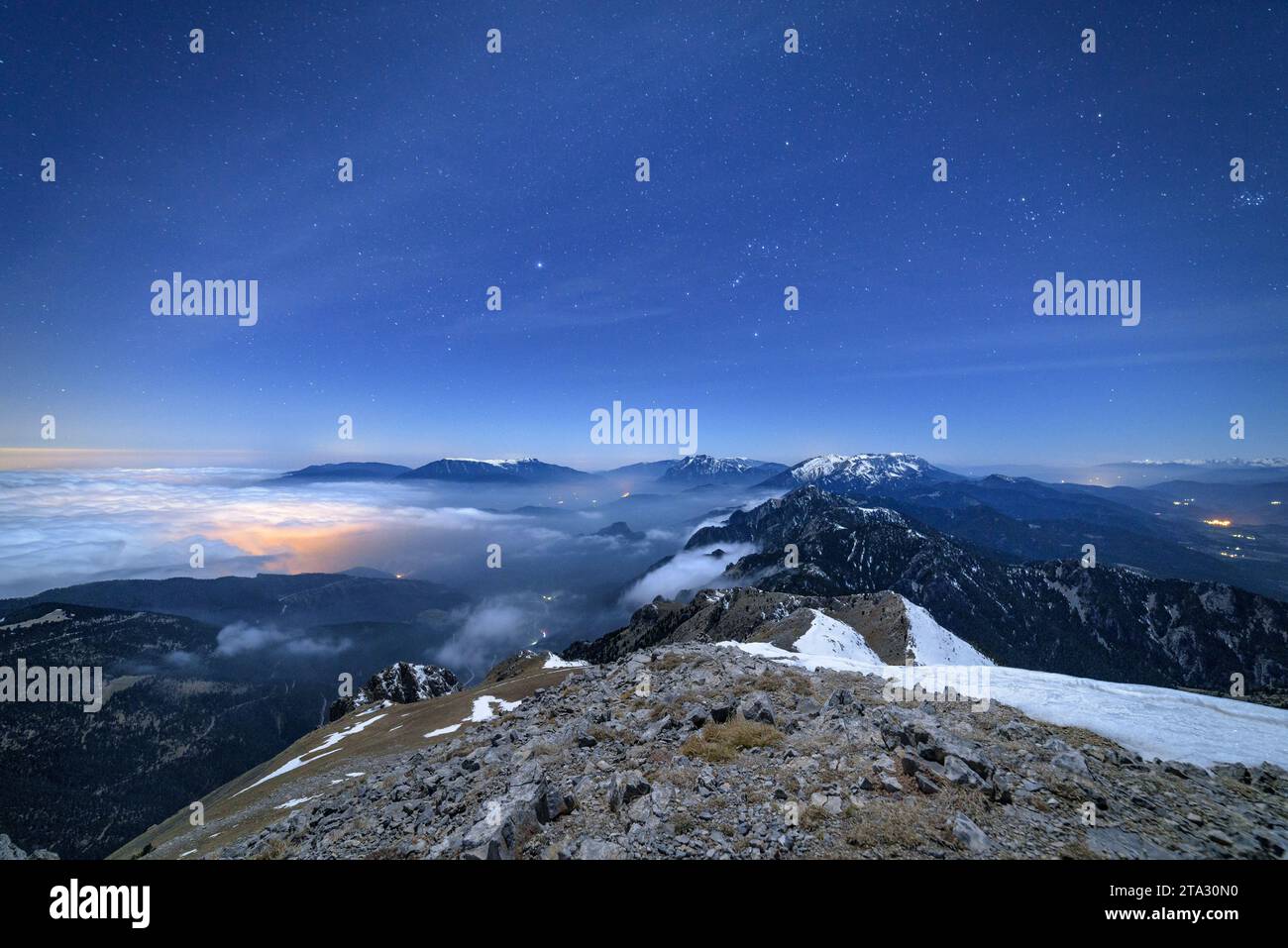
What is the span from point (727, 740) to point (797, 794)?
3.76 m

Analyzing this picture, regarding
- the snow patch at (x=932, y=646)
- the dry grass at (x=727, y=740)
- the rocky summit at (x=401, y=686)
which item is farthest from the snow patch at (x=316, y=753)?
the snow patch at (x=932, y=646)

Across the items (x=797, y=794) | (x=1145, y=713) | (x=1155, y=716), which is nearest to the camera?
(x=797, y=794)

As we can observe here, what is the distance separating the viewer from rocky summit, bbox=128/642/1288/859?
9.06 metres

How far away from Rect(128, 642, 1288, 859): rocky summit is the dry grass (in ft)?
0.19

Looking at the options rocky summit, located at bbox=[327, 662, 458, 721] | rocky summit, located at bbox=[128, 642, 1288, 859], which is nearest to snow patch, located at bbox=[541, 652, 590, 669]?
rocky summit, located at bbox=[327, 662, 458, 721]

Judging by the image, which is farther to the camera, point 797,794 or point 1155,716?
point 1155,716

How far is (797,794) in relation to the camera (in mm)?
10664

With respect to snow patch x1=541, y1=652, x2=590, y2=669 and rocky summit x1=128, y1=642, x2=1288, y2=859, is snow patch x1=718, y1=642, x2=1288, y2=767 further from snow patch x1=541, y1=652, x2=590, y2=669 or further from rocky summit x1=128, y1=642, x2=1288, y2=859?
snow patch x1=541, y1=652, x2=590, y2=669

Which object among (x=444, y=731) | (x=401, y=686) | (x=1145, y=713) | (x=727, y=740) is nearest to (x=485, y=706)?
(x=444, y=731)

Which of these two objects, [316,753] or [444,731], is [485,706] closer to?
[444,731]
